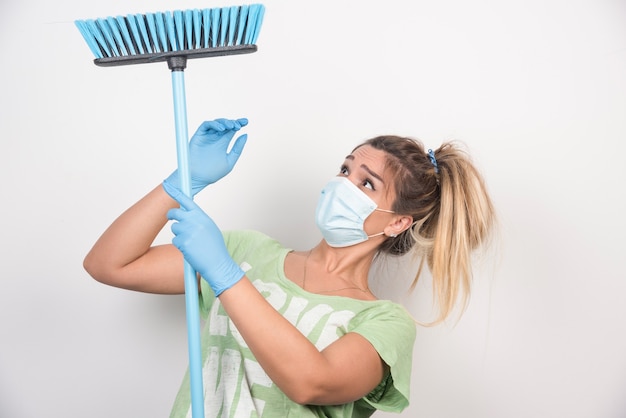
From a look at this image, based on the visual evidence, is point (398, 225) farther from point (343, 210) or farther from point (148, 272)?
point (148, 272)

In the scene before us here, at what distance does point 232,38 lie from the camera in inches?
58.6

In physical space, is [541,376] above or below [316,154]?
below

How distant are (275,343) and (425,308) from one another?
3.16 feet

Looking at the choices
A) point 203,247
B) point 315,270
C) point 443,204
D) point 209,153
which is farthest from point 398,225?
point 203,247

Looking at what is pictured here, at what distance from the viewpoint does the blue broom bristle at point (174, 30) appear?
1.46 meters

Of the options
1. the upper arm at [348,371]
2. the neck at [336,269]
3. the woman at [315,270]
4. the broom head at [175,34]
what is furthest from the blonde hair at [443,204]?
the broom head at [175,34]

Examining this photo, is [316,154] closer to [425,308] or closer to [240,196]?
[240,196]

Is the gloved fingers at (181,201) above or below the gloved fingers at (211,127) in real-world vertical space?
below

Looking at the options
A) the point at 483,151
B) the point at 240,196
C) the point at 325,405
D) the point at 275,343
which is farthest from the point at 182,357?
the point at 483,151

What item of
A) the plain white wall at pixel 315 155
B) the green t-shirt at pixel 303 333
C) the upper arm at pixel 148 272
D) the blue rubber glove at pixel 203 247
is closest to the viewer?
the blue rubber glove at pixel 203 247

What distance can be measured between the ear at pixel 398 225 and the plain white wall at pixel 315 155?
1.33 ft

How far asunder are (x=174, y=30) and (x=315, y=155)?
0.80 m

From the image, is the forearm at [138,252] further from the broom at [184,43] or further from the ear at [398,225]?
the ear at [398,225]

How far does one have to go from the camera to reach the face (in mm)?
1812
